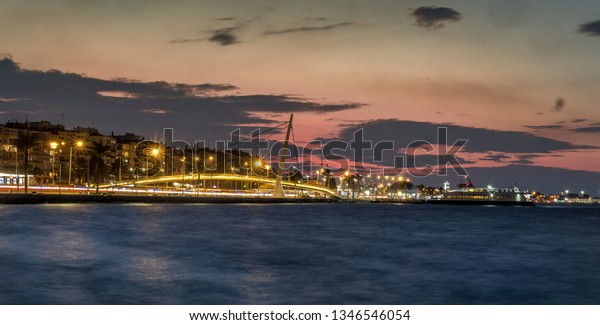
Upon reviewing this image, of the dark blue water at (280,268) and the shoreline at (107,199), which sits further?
the shoreline at (107,199)

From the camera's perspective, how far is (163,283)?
23109 millimetres

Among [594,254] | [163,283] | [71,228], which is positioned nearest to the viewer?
[163,283]

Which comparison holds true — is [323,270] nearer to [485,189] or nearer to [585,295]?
[585,295]

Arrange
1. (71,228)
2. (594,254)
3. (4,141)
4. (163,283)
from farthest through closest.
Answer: (4,141) < (71,228) < (594,254) < (163,283)

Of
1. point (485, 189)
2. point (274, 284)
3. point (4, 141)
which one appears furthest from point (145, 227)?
point (485, 189)

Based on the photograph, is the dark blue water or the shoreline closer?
the dark blue water

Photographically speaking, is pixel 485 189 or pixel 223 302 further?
pixel 485 189

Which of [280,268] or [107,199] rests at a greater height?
[107,199]

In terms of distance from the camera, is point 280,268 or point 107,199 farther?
point 107,199
